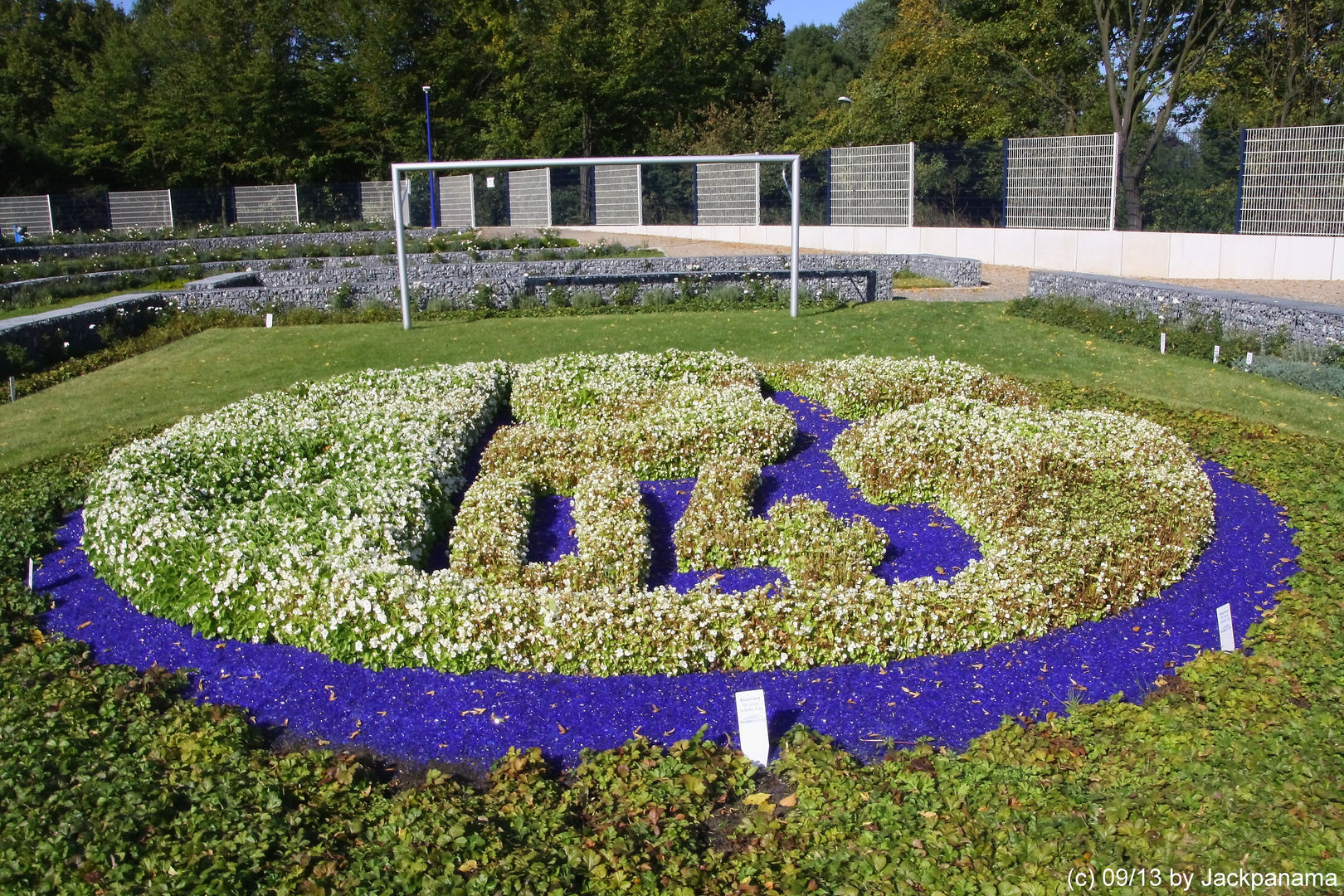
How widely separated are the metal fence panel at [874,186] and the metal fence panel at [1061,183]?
2.72 metres

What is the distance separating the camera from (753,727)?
479 cm

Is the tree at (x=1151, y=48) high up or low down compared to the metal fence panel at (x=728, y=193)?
up

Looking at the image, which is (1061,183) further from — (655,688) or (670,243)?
(655,688)

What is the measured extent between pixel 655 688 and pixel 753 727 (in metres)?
1.02

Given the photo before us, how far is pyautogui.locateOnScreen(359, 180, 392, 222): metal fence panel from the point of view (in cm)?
3953

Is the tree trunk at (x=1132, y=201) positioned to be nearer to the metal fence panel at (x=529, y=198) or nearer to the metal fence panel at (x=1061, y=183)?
the metal fence panel at (x=1061, y=183)

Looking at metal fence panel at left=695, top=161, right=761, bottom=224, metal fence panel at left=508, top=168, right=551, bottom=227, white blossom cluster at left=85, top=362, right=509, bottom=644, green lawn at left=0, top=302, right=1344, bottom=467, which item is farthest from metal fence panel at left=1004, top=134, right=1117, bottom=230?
white blossom cluster at left=85, top=362, right=509, bottom=644

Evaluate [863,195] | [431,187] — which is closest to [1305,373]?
[863,195]

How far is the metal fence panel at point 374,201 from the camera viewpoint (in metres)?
39.5

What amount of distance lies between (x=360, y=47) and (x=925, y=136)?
2521 cm

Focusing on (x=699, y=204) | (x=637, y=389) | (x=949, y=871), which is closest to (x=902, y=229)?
(x=699, y=204)

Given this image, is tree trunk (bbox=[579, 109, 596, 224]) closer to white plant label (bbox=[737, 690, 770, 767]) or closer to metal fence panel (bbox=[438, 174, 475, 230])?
metal fence panel (bbox=[438, 174, 475, 230])

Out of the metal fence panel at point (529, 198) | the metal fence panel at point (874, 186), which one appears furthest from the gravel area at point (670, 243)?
the metal fence panel at point (874, 186)

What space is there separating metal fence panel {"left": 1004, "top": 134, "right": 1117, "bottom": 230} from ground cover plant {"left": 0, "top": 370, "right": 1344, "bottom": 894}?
61.4 ft
